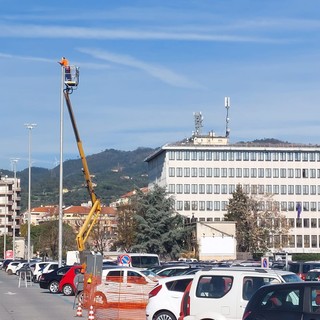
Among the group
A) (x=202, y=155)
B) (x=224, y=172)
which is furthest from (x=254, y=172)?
(x=202, y=155)

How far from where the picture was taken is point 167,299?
20.9 m

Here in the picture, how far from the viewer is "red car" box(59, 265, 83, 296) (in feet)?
132

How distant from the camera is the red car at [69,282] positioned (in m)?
40.2

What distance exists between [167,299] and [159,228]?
6302cm

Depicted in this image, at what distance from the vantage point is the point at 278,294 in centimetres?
1337

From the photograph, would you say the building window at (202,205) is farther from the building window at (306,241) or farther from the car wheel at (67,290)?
the car wheel at (67,290)

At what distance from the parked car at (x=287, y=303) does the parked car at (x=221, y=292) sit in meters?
2.95

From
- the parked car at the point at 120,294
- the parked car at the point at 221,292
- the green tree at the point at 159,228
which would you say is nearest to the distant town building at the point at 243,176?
the green tree at the point at 159,228

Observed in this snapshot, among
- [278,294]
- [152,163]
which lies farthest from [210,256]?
[278,294]

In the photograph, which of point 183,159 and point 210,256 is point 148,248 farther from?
point 183,159

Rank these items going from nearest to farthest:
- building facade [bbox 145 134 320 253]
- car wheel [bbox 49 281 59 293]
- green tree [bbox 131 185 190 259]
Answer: car wheel [bbox 49 281 59 293] < green tree [bbox 131 185 190 259] < building facade [bbox 145 134 320 253]

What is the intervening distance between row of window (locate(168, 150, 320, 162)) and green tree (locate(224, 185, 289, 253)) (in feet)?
84.0

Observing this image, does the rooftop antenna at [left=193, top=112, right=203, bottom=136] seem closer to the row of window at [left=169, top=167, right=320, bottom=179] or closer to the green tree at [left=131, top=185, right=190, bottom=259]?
the row of window at [left=169, top=167, right=320, bottom=179]

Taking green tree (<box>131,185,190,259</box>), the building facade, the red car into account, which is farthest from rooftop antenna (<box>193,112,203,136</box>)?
the red car
